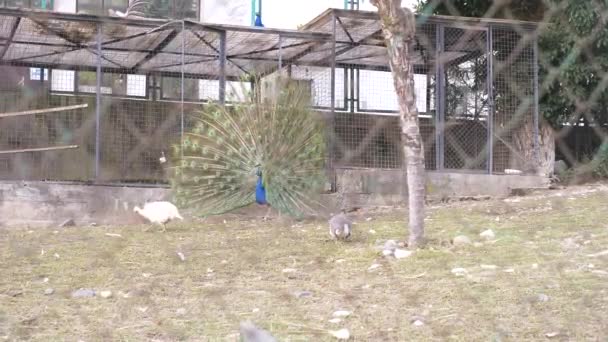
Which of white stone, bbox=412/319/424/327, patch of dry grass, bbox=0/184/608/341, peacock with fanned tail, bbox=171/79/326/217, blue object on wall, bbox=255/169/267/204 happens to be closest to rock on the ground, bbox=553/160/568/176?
patch of dry grass, bbox=0/184/608/341

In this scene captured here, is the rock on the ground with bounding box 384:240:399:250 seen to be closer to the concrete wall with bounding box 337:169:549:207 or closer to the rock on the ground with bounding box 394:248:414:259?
the rock on the ground with bounding box 394:248:414:259

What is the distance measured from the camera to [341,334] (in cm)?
321

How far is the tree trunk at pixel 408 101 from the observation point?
476 cm

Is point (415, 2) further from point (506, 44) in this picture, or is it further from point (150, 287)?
point (150, 287)

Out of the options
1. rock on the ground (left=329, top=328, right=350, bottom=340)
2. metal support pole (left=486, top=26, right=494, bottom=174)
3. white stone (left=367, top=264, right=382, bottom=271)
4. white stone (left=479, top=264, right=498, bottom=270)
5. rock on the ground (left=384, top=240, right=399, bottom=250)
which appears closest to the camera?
rock on the ground (left=329, top=328, right=350, bottom=340)

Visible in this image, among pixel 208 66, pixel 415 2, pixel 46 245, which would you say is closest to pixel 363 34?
pixel 415 2

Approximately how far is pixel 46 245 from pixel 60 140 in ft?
11.3

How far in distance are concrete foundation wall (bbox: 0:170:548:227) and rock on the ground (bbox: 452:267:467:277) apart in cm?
393

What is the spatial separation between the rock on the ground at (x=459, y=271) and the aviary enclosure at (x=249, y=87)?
161 inches

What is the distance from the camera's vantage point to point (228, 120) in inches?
286

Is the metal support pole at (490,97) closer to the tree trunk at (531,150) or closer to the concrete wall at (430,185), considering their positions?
the concrete wall at (430,185)

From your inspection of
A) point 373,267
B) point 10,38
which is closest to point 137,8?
point 10,38

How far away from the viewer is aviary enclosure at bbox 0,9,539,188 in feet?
27.6

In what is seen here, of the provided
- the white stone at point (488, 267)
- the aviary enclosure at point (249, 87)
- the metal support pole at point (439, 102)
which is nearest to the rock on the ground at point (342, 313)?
the white stone at point (488, 267)
